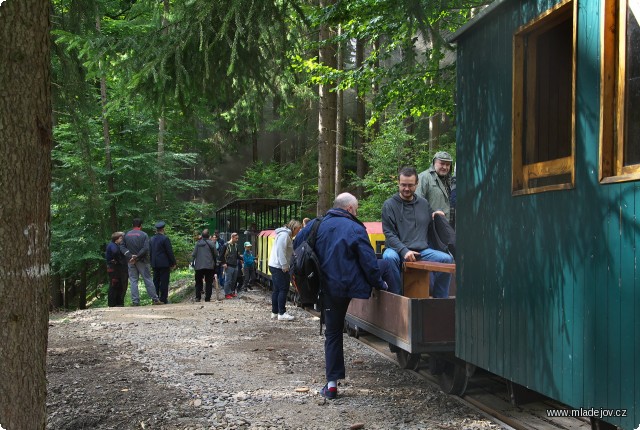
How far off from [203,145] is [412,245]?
30004 mm

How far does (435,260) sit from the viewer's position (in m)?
6.80

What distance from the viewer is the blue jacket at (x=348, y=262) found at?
6211 millimetres

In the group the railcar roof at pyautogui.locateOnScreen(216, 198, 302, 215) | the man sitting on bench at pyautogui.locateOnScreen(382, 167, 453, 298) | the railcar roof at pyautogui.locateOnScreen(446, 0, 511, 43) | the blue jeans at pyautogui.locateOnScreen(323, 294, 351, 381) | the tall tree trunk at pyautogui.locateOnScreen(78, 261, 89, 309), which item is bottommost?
the tall tree trunk at pyautogui.locateOnScreen(78, 261, 89, 309)

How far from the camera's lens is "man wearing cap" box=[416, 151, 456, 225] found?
24.4 ft

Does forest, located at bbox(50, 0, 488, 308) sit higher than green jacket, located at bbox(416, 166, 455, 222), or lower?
higher

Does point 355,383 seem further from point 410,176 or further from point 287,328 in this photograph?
point 287,328

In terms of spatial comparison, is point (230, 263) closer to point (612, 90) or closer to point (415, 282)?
point (415, 282)

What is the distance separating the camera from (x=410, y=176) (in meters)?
6.93

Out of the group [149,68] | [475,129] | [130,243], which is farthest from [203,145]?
[475,129]

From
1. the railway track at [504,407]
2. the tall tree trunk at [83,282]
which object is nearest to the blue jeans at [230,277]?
the tall tree trunk at [83,282]

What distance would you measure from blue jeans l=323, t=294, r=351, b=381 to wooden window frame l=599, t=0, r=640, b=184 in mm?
3180

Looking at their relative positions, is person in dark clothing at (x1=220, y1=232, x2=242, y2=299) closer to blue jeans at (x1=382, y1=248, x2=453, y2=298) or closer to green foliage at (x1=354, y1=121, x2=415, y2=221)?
green foliage at (x1=354, y1=121, x2=415, y2=221)

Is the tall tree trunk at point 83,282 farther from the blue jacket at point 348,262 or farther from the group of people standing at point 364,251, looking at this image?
the blue jacket at point 348,262

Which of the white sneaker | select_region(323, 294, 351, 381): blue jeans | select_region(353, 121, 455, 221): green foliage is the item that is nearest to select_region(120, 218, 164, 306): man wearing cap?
the white sneaker
